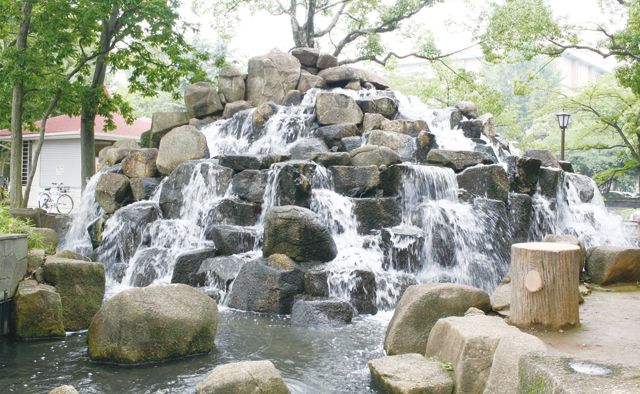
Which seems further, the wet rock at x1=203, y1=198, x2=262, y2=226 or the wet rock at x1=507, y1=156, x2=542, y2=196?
the wet rock at x1=507, y1=156, x2=542, y2=196

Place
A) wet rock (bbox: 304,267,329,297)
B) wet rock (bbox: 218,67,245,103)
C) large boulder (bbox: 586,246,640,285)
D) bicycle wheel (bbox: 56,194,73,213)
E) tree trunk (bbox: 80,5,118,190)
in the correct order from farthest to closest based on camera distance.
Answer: bicycle wheel (bbox: 56,194,73,213), wet rock (bbox: 218,67,245,103), tree trunk (bbox: 80,5,118,190), wet rock (bbox: 304,267,329,297), large boulder (bbox: 586,246,640,285)

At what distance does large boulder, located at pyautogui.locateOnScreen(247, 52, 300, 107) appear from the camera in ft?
63.9

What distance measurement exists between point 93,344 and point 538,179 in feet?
37.8

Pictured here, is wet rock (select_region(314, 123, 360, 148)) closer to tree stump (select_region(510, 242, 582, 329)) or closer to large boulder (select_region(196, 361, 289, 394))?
tree stump (select_region(510, 242, 582, 329))

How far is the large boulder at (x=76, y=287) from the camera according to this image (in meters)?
8.19

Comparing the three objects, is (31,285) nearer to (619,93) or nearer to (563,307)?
(563,307)

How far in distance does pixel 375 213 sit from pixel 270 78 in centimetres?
886

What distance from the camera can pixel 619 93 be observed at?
25359mm

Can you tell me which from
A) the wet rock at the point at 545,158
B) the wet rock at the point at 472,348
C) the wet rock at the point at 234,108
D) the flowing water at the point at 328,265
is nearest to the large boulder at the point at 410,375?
the wet rock at the point at 472,348

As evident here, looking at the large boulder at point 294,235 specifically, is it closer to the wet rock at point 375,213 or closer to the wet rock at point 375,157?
the wet rock at point 375,213

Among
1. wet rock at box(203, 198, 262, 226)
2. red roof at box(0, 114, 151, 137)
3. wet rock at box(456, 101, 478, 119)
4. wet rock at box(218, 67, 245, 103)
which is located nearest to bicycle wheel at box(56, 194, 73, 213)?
red roof at box(0, 114, 151, 137)

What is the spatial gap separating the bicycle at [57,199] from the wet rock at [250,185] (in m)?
12.0

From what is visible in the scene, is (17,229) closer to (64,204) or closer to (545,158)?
(545,158)

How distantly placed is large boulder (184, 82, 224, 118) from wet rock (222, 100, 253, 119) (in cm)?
32
